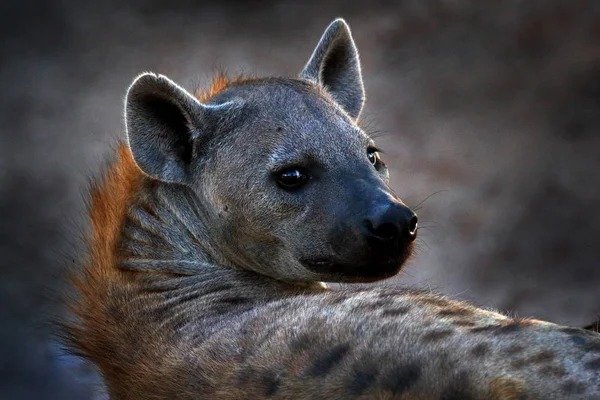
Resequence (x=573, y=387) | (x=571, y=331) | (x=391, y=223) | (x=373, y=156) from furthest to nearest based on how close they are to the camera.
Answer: (x=373, y=156) → (x=391, y=223) → (x=571, y=331) → (x=573, y=387)

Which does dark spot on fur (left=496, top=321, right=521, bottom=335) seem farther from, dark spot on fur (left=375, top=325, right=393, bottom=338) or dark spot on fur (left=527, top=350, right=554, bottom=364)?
dark spot on fur (left=375, top=325, right=393, bottom=338)

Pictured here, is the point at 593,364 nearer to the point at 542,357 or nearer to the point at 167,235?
the point at 542,357

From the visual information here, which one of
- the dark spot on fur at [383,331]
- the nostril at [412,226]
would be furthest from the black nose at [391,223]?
the dark spot on fur at [383,331]

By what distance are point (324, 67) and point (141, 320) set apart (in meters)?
0.93

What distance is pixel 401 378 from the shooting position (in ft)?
4.95

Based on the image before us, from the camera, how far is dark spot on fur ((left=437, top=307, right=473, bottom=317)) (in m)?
1.69

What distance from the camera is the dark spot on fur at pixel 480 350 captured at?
151 centimetres

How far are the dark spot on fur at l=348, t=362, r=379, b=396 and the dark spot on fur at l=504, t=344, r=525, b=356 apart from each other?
7.8 inches

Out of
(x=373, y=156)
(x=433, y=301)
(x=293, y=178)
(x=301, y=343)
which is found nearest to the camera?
(x=301, y=343)

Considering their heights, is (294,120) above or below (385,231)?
above

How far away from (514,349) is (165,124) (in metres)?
1.08

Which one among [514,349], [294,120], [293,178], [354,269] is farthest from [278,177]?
[514,349]

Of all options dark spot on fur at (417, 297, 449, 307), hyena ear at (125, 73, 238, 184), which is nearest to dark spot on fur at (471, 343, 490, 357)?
dark spot on fur at (417, 297, 449, 307)

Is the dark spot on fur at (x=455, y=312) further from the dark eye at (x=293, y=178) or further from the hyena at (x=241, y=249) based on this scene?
the dark eye at (x=293, y=178)
